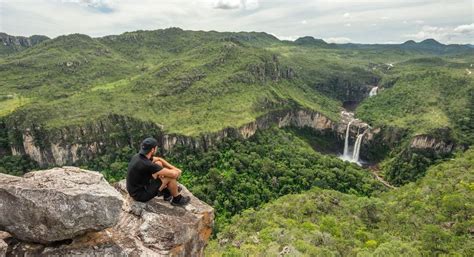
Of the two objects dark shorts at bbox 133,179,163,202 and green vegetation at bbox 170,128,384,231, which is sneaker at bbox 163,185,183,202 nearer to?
dark shorts at bbox 133,179,163,202

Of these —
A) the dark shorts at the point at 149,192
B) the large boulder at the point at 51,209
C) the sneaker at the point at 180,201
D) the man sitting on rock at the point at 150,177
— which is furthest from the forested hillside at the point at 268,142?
the large boulder at the point at 51,209

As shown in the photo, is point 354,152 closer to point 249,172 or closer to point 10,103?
point 249,172

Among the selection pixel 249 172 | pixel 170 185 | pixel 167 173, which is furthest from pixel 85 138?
pixel 167 173

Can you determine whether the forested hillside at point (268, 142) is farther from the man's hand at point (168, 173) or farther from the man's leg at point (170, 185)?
the man's hand at point (168, 173)

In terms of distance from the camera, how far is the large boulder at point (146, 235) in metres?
11.9

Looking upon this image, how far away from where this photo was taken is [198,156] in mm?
85188

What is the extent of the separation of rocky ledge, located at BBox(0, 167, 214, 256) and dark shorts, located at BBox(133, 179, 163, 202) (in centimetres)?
28

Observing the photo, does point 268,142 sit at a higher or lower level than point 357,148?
higher

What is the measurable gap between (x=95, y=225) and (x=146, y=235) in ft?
7.47

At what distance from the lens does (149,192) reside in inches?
568

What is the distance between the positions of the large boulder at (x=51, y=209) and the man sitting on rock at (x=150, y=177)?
2.05 m

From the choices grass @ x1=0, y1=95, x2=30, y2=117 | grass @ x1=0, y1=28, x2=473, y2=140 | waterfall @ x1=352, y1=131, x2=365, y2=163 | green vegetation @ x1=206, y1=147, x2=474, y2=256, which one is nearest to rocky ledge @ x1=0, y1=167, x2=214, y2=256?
green vegetation @ x1=206, y1=147, x2=474, y2=256

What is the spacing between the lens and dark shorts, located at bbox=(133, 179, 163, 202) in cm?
1438

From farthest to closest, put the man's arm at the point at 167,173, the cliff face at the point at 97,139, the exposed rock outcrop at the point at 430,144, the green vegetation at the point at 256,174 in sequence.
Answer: the exposed rock outcrop at the point at 430,144, the cliff face at the point at 97,139, the green vegetation at the point at 256,174, the man's arm at the point at 167,173
